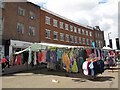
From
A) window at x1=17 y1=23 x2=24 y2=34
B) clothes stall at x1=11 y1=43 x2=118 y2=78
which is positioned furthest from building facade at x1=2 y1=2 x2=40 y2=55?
clothes stall at x1=11 y1=43 x2=118 y2=78

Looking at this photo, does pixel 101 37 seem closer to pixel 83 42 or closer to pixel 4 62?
pixel 83 42

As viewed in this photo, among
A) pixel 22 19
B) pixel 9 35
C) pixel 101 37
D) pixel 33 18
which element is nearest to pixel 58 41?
pixel 33 18

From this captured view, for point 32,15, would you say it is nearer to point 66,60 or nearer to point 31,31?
point 31,31

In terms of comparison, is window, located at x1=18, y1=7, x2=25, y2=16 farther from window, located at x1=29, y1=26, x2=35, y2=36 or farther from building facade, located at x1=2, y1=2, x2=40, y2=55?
window, located at x1=29, y1=26, x2=35, y2=36

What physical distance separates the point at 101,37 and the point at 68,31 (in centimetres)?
2556

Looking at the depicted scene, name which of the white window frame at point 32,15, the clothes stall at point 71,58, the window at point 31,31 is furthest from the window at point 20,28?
the clothes stall at point 71,58

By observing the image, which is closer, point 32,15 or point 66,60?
point 66,60

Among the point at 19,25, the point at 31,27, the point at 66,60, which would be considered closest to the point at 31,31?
the point at 31,27

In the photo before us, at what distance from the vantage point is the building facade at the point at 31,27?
86.9ft

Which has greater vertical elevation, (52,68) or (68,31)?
(68,31)

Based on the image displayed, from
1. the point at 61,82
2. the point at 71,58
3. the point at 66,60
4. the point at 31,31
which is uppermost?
the point at 31,31

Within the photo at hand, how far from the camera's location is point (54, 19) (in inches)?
1560

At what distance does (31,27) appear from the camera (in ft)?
104

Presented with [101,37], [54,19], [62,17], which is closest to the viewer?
[54,19]
